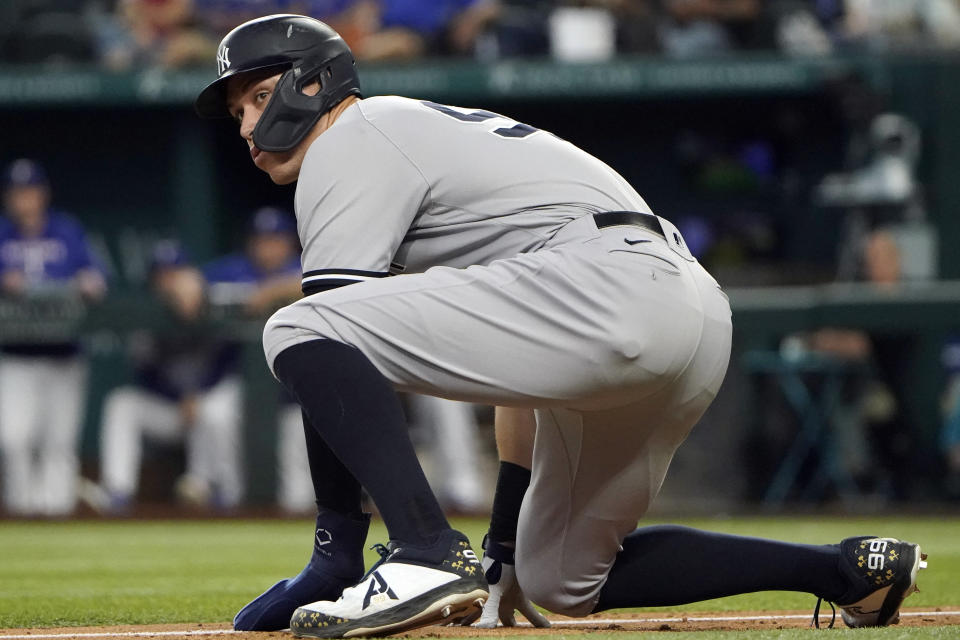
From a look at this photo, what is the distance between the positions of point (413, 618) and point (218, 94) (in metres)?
1.09

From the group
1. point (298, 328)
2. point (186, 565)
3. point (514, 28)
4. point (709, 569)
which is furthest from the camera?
point (514, 28)

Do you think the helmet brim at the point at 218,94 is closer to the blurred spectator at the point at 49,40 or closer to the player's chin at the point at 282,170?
the player's chin at the point at 282,170

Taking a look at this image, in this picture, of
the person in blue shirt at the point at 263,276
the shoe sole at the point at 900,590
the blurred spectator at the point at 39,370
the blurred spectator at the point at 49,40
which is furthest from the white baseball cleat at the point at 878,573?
the blurred spectator at the point at 49,40

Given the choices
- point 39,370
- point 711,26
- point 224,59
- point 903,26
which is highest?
point 711,26

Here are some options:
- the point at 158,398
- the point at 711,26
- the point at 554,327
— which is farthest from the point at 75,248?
the point at 554,327

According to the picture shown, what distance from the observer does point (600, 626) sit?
10.1ft

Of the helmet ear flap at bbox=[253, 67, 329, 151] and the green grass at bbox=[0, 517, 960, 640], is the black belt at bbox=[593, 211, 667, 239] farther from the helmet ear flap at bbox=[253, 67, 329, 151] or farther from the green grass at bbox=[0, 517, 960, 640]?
the green grass at bbox=[0, 517, 960, 640]

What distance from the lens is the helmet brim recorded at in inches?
108

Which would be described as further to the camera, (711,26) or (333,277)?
(711,26)

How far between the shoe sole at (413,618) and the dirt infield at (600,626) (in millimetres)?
134

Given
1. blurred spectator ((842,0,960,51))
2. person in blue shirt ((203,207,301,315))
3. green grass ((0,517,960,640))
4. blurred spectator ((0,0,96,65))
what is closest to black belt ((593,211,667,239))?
green grass ((0,517,960,640))

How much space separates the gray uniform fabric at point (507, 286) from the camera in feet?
8.18

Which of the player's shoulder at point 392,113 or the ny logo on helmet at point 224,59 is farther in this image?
the ny logo on helmet at point 224,59

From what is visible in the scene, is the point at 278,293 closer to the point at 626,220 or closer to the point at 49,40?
the point at 49,40
